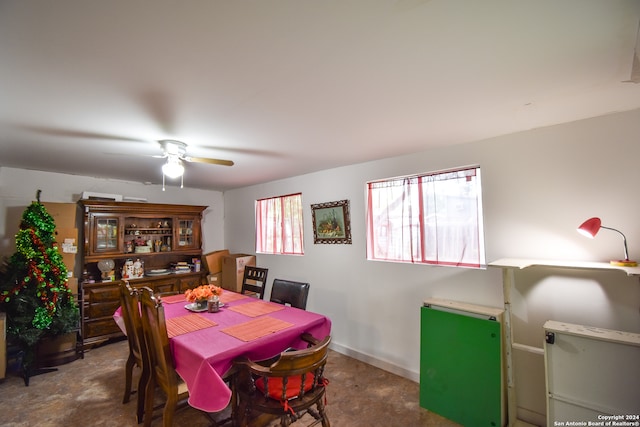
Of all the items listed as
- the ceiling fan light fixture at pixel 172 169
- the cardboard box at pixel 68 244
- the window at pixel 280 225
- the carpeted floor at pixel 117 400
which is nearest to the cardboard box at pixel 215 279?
the window at pixel 280 225

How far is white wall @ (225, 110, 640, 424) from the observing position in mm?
1849

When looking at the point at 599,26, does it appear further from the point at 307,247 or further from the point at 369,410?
the point at 307,247

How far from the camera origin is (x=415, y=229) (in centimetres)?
284

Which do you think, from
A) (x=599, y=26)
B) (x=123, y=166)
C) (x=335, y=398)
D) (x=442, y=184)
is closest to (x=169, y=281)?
(x=123, y=166)

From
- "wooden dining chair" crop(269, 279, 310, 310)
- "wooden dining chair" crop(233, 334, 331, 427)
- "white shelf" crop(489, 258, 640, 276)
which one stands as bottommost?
"wooden dining chair" crop(233, 334, 331, 427)

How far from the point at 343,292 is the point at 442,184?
169 cm

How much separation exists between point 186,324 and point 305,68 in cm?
201

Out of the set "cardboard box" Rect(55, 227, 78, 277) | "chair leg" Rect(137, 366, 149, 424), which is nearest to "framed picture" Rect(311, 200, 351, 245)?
"chair leg" Rect(137, 366, 149, 424)

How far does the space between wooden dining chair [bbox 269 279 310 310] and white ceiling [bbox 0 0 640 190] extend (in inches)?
55.9

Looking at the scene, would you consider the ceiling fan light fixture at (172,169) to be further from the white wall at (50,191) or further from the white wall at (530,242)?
the white wall at (50,191)

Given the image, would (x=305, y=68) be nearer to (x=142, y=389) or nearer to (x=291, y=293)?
(x=291, y=293)

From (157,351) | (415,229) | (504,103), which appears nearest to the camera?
(504,103)

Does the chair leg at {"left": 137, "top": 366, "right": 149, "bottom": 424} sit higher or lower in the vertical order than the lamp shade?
lower

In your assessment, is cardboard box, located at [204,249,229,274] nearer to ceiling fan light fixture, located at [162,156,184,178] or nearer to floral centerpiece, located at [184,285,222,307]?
floral centerpiece, located at [184,285,222,307]
